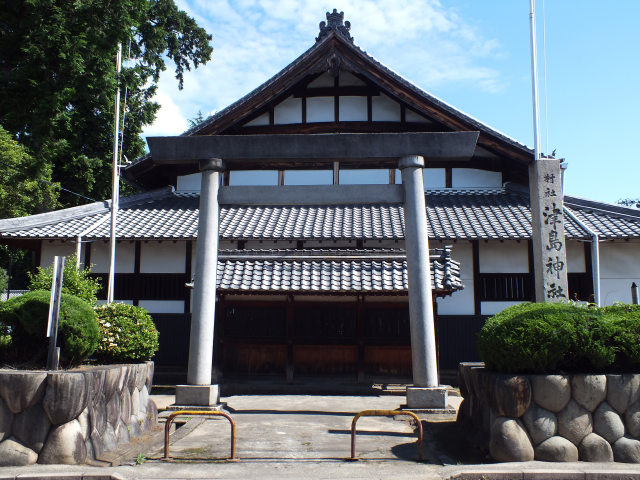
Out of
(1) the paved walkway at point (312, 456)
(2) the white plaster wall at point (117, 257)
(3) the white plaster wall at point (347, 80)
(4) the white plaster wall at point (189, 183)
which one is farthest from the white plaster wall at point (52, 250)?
(3) the white plaster wall at point (347, 80)

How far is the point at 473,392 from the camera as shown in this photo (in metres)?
8.19

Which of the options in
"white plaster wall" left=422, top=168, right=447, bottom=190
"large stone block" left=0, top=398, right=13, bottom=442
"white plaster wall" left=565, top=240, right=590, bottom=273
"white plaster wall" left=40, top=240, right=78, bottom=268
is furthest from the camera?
"white plaster wall" left=422, top=168, right=447, bottom=190

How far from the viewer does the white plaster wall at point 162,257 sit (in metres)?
16.2

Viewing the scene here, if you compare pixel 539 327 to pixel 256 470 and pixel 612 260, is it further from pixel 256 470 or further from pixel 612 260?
pixel 612 260

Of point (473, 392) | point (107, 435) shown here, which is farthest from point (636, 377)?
point (107, 435)

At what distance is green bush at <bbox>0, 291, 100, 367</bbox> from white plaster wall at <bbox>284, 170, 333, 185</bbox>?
33.6 ft

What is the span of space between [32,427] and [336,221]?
37.4 ft

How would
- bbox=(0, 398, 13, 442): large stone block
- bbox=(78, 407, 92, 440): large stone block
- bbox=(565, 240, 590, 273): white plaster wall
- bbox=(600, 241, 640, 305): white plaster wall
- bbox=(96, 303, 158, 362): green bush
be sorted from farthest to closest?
bbox=(565, 240, 590, 273): white plaster wall < bbox=(600, 241, 640, 305): white plaster wall < bbox=(96, 303, 158, 362): green bush < bbox=(78, 407, 92, 440): large stone block < bbox=(0, 398, 13, 442): large stone block

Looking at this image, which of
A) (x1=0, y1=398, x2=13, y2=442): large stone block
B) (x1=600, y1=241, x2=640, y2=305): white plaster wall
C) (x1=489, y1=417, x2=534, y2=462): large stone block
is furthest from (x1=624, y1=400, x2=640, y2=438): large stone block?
(x1=600, y1=241, x2=640, y2=305): white plaster wall

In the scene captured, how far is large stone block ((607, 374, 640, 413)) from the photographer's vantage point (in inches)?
259

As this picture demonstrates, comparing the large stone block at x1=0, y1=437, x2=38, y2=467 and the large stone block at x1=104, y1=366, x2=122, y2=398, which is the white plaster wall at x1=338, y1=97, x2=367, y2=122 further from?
the large stone block at x1=0, y1=437, x2=38, y2=467

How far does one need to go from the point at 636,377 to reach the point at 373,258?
27.3 ft

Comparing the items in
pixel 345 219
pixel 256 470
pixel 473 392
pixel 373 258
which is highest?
pixel 345 219

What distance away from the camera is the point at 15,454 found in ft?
20.7
